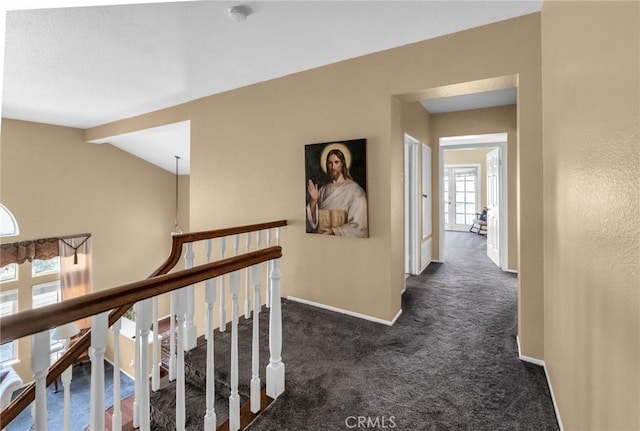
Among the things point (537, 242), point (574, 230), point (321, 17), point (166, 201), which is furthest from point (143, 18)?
point (166, 201)

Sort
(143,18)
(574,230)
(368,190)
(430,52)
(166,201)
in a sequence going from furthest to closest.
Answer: (166,201) → (368,190) → (430,52) → (143,18) → (574,230)

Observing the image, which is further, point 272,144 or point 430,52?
point 272,144

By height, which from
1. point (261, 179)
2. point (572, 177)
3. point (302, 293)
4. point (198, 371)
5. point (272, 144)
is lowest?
point (198, 371)

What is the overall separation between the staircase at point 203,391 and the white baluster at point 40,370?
0.89 m

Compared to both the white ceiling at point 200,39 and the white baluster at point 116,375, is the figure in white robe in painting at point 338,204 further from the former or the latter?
the white baluster at point 116,375

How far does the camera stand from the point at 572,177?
52.4 inches

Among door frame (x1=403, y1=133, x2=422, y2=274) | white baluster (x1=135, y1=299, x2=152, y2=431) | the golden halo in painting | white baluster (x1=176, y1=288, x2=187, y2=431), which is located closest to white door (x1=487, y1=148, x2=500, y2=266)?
door frame (x1=403, y1=133, x2=422, y2=274)

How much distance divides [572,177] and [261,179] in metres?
2.81

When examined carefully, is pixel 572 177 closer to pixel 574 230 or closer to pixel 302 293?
pixel 574 230

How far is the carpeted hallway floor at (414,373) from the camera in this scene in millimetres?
1648

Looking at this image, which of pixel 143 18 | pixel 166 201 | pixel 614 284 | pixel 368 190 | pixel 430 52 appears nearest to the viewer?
pixel 614 284

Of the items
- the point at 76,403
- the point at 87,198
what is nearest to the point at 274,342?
the point at 76,403

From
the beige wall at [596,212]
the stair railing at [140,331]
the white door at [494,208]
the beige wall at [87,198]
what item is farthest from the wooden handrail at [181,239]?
the beige wall at [87,198]

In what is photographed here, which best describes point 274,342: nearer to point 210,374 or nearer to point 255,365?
point 255,365
